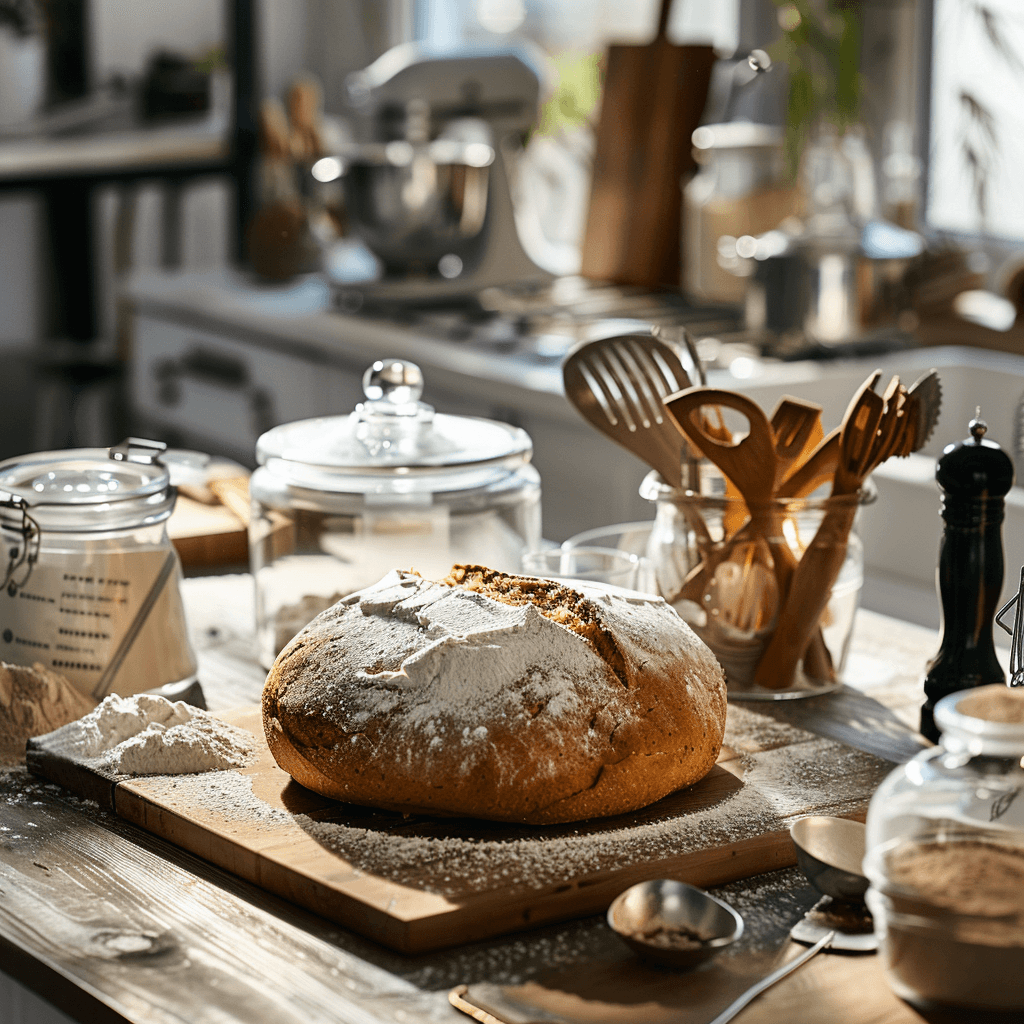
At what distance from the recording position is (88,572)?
815mm

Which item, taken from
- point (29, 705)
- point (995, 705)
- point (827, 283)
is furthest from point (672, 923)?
point (827, 283)

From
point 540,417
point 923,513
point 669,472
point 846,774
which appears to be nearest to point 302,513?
point 669,472

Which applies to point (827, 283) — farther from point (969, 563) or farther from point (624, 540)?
point (969, 563)

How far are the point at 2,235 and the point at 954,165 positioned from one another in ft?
6.06

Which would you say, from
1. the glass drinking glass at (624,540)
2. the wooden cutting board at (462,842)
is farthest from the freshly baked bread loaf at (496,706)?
the glass drinking glass at (624,540)

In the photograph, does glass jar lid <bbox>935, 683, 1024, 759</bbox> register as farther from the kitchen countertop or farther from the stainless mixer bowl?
the stainless mixer bowl

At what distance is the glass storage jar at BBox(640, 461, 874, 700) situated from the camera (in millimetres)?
863

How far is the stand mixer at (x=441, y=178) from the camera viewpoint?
83.9 inches

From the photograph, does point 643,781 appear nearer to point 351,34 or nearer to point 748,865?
point 748,865

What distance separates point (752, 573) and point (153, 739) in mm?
358

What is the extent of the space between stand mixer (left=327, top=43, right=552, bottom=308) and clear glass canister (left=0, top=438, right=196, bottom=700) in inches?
53.0

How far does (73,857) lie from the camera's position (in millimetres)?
677

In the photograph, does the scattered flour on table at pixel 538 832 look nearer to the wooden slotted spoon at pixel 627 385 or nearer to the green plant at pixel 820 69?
the wooden slotted spoon at pixel 627 385

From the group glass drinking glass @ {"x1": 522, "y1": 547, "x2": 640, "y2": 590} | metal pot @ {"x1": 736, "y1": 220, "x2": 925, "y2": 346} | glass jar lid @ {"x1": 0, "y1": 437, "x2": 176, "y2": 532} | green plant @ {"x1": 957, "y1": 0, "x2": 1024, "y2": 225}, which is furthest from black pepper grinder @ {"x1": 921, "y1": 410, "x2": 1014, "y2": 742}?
green plant @ {"x1": 957, "y1": 0, "x2": 1024, "y2": 225}
